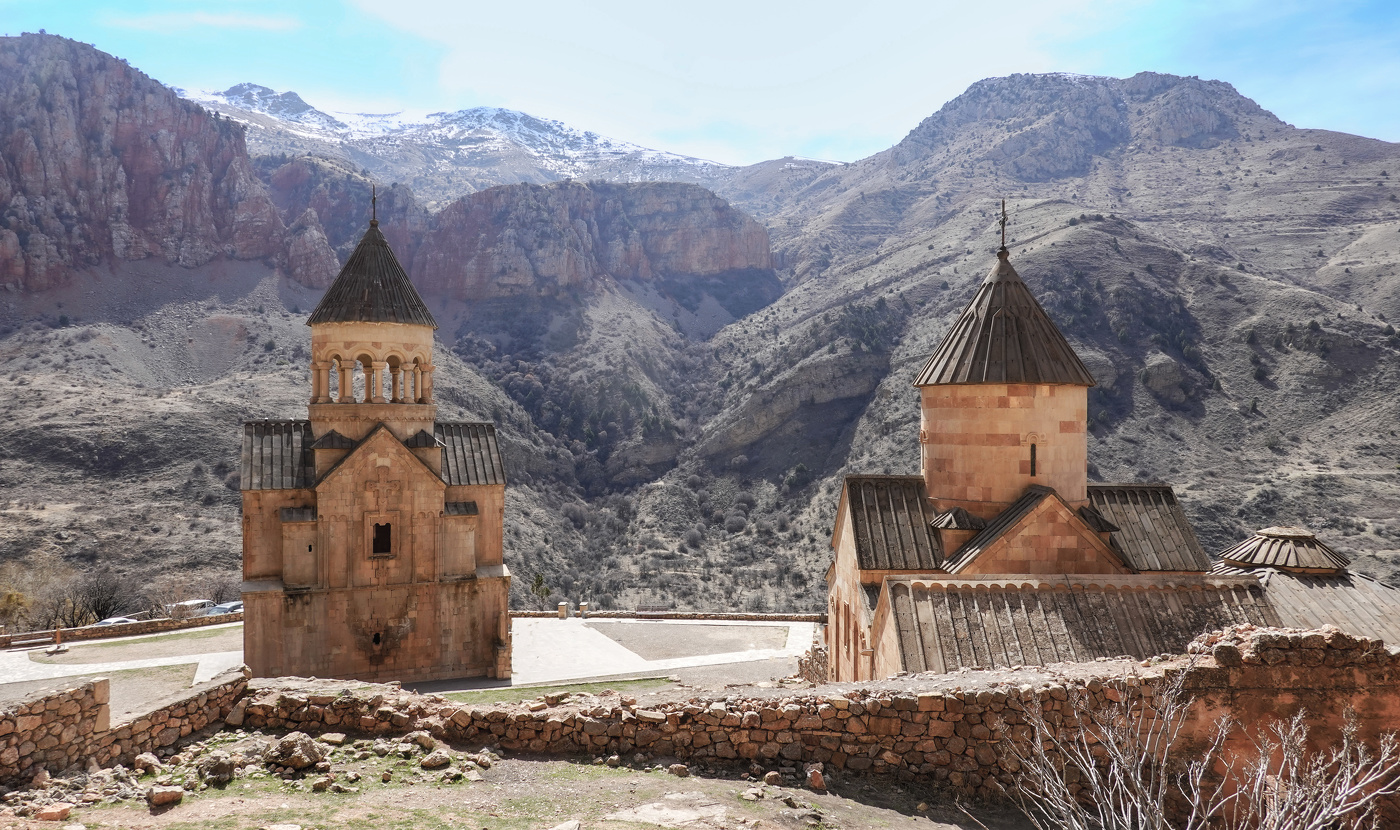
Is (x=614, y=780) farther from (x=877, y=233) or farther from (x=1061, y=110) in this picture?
(x=1061, y=110)

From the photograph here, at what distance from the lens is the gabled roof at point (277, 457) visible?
1669cm

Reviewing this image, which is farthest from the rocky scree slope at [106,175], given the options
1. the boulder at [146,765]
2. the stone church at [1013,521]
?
the stone church at [1013,521]

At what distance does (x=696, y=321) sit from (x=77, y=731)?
82.9 metres

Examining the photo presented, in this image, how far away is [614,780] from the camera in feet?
20.9

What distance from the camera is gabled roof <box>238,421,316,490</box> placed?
1669cm

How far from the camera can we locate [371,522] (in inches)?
671

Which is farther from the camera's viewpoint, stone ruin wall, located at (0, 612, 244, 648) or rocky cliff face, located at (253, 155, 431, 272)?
rocky cliff face, located at (253, 155, 431, 272)

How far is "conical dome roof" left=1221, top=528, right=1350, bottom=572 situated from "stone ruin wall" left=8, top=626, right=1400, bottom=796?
7.74 m

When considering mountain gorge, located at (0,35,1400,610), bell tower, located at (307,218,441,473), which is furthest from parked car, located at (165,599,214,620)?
bell tower, located at (307,218,441,473)

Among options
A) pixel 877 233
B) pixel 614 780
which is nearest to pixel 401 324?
pixel 614 780

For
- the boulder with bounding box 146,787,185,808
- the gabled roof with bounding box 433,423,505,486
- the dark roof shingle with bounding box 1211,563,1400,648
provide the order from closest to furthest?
the boulder with bounding box 146,787,185,808, the dark roof shingle with bounding box 1211,563,1400,648, the gabled roof with bounding box 433,423,505,486

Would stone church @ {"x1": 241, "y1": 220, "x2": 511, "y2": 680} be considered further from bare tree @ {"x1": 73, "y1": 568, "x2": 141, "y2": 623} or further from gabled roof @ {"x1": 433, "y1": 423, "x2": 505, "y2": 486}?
bare tree @ {"x1": 73, "y1": 568, "x2": 141, "y2": 623}

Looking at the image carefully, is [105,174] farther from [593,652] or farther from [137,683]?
[593,652]

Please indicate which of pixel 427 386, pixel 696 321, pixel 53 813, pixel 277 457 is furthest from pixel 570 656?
pixel 696 321
